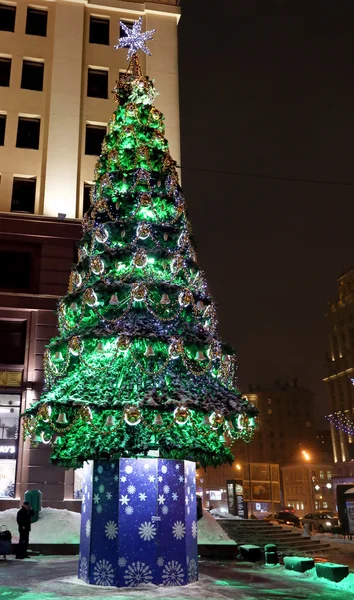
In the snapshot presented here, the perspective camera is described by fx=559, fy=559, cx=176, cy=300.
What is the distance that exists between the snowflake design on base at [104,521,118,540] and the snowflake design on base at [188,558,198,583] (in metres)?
1.75

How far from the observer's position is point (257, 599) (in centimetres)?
985

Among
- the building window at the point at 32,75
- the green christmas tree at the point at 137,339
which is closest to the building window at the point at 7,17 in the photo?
the building window at the point at 32,75

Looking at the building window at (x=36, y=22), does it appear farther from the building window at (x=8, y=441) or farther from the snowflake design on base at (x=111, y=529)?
the snowflake design on base at (x=111, y=529)

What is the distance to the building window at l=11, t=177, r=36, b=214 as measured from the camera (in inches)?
992

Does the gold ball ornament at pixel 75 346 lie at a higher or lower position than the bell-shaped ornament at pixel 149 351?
higher

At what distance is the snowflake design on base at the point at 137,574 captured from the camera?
10617mm

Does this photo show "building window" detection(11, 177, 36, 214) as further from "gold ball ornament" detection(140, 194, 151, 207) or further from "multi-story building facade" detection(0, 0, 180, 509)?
"gold ball ornament" detection(140, 194, 151, 207)

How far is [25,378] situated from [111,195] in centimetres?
1121

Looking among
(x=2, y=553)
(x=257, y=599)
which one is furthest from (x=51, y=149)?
(x=257, y=599)

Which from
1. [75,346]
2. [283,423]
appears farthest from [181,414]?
[283,423]

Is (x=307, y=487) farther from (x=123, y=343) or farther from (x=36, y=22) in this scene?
(x=123, y=343)

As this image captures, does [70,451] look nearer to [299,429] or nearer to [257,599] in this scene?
[257,599]

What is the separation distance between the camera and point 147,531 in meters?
10.9

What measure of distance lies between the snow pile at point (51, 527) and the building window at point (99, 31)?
75.0 feet
